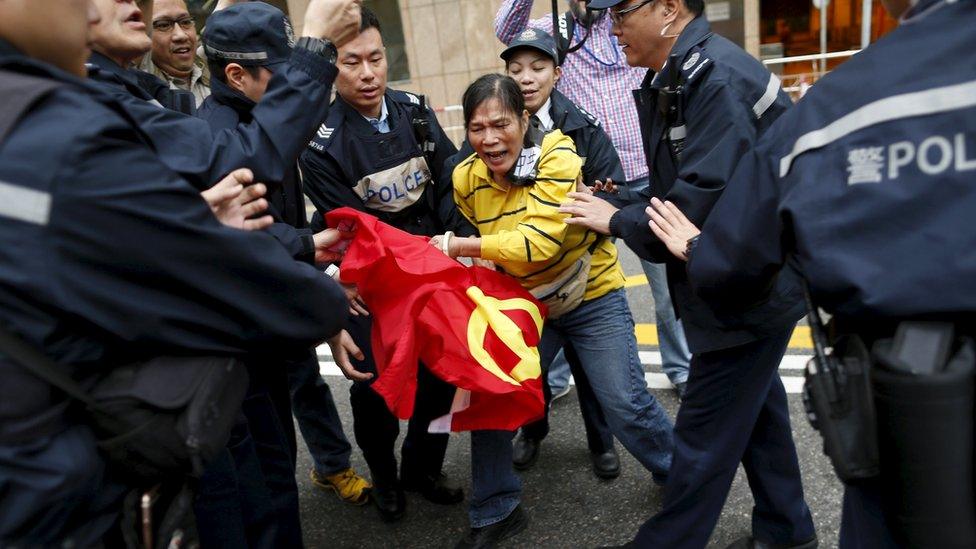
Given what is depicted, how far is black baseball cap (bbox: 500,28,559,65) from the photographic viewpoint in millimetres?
3227

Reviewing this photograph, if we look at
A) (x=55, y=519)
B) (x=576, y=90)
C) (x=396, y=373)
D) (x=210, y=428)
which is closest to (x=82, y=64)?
(x=210, y=428)

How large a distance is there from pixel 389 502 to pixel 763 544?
1.47 metres

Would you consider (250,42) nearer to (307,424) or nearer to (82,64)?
(82,64)

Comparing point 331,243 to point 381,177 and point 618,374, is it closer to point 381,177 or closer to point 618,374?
point 381,177

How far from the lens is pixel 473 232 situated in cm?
293

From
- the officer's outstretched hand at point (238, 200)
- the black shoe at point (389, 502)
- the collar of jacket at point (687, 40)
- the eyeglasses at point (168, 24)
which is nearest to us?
the officer's outstretched hand at point (238, 200)

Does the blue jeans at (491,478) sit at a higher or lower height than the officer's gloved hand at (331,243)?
lower

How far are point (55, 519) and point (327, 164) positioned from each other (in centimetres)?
169

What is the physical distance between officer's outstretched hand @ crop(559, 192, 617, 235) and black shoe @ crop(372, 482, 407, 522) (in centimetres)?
141

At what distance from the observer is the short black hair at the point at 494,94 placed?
8.78 feet

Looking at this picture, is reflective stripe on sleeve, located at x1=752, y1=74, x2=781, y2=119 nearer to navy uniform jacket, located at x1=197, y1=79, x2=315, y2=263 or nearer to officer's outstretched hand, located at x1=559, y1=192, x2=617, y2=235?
officer's outstretched hand, located at x1=559, y1=192, x2=617, y2=235

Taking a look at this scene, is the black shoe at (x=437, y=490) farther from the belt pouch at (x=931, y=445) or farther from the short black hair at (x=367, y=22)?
the belt pouch at (x=931, y=445)

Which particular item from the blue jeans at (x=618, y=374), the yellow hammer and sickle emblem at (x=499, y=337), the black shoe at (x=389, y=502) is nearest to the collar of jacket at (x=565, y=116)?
the blue jeans at (x=618, y=374)

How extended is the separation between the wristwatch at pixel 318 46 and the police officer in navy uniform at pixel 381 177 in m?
0.73
